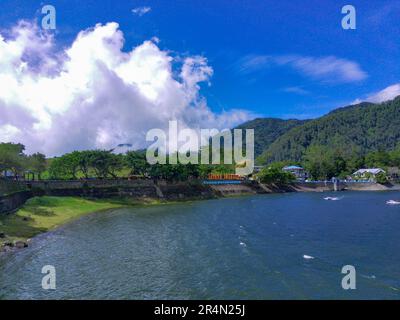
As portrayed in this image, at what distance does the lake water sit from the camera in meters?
31.4

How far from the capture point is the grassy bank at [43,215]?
5609 centimetres

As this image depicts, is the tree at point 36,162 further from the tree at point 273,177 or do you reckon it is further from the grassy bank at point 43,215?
the tree at point 273,177

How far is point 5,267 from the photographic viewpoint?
126ft

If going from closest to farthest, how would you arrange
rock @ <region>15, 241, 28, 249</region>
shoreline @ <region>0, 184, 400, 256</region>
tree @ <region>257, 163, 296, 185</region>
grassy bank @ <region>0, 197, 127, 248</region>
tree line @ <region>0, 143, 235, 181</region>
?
rock @ <region>15, 241, 28, 249</region> → shoreline @ <region>0, 184, 400, 256</region> → grassy bank @ <region>0, 197, 127, 248</region> → tree line @ <region>0, 143, 235, 181</region> → tree @ <region>257, 163, 296, 185</region>

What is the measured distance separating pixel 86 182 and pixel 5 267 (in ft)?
247

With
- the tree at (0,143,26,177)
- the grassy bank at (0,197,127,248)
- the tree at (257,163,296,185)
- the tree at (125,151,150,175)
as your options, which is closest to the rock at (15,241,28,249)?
the grassy bank at (0,197,127,248)

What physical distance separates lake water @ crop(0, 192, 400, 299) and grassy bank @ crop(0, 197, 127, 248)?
3.48 meters

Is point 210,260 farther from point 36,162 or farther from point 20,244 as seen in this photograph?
point 36,162

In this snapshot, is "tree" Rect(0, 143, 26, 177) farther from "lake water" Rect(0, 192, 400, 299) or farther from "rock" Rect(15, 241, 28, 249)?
"rock" Rect(15, 241, 28, 249)

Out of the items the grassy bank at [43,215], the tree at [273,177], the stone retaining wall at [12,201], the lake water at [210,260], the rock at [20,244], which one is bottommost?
the lake water at [210,260]

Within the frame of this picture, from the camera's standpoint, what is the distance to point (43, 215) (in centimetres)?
7312

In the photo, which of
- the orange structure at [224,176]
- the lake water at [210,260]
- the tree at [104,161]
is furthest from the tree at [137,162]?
the lake water at [210,260]

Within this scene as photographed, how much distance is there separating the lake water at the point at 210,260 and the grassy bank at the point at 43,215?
11.4ft

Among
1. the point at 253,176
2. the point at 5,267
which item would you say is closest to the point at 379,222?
the point at 5,267
